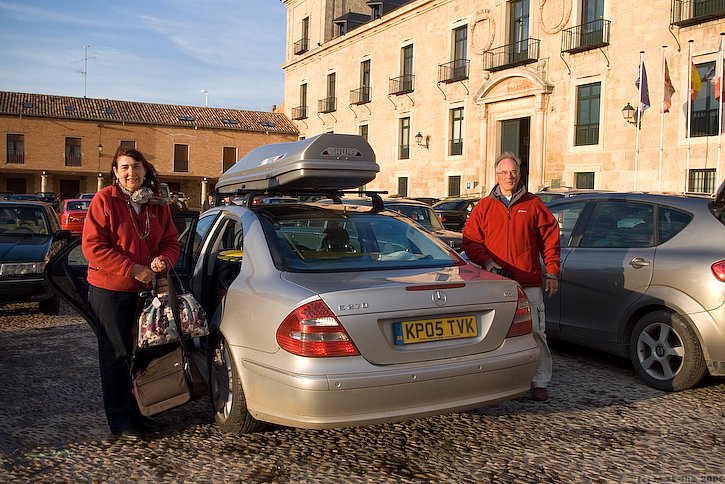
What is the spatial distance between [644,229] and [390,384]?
3.21m

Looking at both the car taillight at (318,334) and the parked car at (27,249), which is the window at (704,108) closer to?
the parked car at (27,249)

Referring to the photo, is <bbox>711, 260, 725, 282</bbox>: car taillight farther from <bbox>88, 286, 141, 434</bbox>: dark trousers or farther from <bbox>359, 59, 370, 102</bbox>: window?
Answer: <bbox>359, 59, 370, 102</bbox>: window

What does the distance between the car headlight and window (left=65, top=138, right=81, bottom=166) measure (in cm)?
4716

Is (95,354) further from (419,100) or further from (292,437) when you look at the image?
(419,100)

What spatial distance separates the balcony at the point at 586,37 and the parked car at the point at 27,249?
20344mm

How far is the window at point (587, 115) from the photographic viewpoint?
24281 millimetres

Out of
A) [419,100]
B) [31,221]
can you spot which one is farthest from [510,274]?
[419,100]

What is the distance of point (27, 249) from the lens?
26.1 feet

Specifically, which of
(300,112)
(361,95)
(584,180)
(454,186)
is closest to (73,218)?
(454,186)

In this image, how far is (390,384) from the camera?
11.1 ft

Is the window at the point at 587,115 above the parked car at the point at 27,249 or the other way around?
above

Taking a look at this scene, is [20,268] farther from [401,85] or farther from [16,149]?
[16,149]

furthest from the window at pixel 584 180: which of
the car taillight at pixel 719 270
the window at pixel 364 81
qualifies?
the car taillight at pixel 719 270

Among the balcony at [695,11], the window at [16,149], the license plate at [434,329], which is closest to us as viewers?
the license plate at [434,329]
